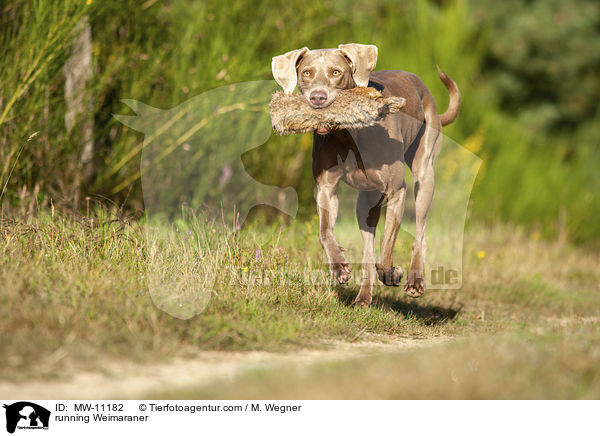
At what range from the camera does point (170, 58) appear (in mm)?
7730

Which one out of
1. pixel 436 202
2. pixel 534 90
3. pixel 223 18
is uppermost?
pixel 534 90

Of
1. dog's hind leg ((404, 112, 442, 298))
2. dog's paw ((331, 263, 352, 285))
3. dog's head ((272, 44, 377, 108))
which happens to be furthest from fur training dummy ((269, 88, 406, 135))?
dog's hind leg ((404, 112, 442, 298))

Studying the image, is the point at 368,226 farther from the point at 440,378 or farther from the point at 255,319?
the point at 440,378

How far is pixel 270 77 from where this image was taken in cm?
855

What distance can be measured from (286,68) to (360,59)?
53 cm

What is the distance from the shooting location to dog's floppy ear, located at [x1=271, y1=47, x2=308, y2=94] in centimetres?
466

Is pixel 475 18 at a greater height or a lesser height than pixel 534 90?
greater

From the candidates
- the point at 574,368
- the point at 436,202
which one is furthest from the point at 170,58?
the point at 574,368

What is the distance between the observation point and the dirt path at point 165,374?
2.98m

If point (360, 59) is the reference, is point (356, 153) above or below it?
below

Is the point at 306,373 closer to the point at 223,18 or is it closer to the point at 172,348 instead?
the point at 172,348

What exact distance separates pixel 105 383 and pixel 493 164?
9.90 m
